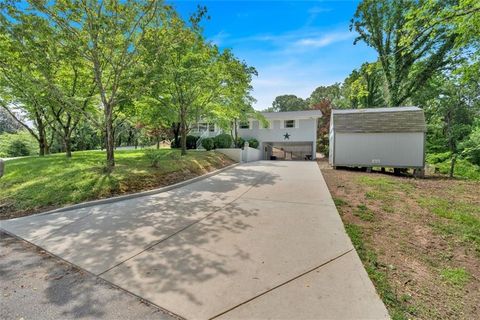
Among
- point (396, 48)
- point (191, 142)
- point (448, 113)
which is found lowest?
point (191, 142)

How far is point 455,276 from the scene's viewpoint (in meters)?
3.10

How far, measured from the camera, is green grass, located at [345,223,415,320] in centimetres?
238

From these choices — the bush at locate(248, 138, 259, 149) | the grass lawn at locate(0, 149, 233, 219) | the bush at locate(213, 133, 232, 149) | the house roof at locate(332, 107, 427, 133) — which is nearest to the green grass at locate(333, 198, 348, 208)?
the grass lawn at locate(0, 149, 233, 219)

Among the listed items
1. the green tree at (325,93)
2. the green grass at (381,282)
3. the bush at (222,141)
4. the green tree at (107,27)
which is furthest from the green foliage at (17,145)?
the green tree at (325,93)

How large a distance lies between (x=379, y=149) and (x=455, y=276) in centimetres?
1100

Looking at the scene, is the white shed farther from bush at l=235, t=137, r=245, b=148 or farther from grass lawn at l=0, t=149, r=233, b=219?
bush at l=235, t=137, r=245, b=148

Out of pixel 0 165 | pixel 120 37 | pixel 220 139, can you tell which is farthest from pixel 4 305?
pixel 220 139

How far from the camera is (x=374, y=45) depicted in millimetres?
20609

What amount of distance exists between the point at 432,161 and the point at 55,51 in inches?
900

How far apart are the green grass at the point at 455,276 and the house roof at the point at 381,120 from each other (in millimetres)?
11044

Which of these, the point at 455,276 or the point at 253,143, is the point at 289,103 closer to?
the point at 253,143

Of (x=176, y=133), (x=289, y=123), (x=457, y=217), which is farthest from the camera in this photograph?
(x=289, y=123)

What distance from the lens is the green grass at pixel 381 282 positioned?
2.38 meters

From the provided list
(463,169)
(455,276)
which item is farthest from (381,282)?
(463,169)
